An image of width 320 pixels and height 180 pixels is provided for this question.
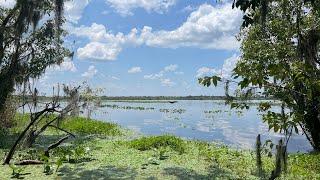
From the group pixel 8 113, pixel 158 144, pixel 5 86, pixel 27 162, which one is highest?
pixel 5 86

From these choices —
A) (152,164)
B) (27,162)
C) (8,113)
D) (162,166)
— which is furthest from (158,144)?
(8,113)

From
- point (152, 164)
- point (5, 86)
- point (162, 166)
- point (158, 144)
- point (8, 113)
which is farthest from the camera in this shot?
point (8, 113)

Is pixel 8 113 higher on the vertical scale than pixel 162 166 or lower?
higher

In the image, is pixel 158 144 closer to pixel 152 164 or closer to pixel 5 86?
pixel 152 164

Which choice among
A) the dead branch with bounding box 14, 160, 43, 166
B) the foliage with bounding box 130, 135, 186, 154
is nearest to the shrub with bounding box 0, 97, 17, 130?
the foliage with bounding box 130, 135, 186, 154

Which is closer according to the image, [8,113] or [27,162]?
[27,162]

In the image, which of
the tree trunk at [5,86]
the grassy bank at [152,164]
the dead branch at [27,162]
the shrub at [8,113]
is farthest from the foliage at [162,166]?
the shrub at [8,113]

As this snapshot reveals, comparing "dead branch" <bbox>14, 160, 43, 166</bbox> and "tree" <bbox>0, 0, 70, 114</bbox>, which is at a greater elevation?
"tree" <bbox>0, 0, 70, 114</bbox>

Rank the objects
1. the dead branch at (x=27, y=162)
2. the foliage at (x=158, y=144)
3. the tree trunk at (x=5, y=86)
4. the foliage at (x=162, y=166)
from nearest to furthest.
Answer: the foliage at (x=162, y=166)
the dead branch at (x=27, y=162)
the foliage at (x=158, y=144)
the tree trunk at (x=5, y=86)

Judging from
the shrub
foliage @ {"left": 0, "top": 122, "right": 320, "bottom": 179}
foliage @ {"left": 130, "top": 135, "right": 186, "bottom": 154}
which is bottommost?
foliage @ {"left": 0, "top": 122, "right": 320, "bottom": 179}

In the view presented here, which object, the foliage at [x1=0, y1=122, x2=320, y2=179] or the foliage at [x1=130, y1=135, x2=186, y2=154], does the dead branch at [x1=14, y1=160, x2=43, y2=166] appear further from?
the foliage at [x1=130, y1=135, x2=186, y2=154]

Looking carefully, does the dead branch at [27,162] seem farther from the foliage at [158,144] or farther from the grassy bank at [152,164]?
the foliage at [158,144]

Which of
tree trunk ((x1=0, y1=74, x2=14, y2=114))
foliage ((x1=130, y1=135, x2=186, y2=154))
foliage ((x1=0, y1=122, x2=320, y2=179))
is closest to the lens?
foliage ((x1=0, y1=122, x2=320, y2=179))

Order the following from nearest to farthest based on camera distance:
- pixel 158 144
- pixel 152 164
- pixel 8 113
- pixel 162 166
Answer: pixel 162 166 < pixel 152 164 < pixel 158 144 < pixel 8 113
